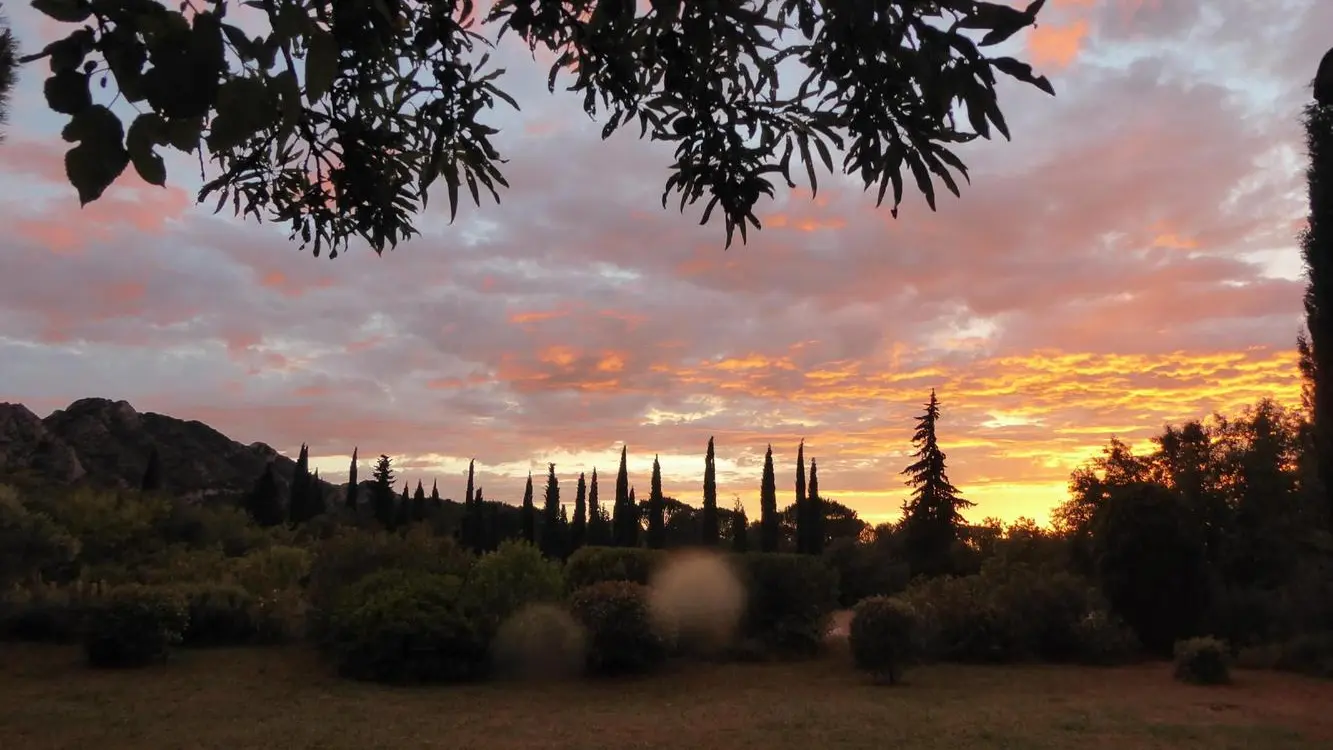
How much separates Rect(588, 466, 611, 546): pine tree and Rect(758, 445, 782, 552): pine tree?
1280cm

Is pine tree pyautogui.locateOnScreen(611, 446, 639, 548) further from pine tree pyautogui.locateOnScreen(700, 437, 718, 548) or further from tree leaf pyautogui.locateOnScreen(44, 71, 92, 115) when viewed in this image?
tree leaf pyautogui.locateOnScreen(44, 71, 92, 115)

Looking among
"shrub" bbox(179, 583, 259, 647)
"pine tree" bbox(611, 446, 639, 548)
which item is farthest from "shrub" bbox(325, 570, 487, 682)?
"pine tree" bbox(611, 446, 639, 548)

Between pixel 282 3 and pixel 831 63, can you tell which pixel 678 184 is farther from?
pixel 282 3

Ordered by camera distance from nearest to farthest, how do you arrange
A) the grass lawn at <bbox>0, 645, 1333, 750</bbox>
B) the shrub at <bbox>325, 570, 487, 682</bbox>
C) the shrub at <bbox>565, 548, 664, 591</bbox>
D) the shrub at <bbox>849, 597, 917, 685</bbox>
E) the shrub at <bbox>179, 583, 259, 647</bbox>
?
the grass lawn at <bbox>0, 645, 1333, 750</bbox> → the shrub at <bbox>325, 570, 487, 682</bbox> → the shrub at <bbox>849, 597, 917, 685</bbox> → the shrub at <bbox>179, 583, 259, 647</bbox> → the shrub at <bbox>565, 548, 664, 591</bbox>

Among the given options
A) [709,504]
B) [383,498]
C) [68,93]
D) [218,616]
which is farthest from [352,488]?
[68,93]

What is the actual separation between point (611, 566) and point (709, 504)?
30253mm

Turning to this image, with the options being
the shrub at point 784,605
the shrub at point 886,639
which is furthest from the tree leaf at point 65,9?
the shrub at point 784,605

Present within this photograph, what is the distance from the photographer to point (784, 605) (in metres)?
18.7

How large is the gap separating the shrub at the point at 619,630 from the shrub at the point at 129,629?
677cm

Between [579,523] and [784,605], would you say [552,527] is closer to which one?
[579,523]

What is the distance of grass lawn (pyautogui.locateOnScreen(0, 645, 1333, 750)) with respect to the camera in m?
10.2

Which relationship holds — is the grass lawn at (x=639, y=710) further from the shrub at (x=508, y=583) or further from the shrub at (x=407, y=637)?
the shrub at (x=508, y=583)

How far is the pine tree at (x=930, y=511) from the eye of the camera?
4006 centimetres

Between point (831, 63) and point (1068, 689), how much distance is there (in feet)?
46.5
